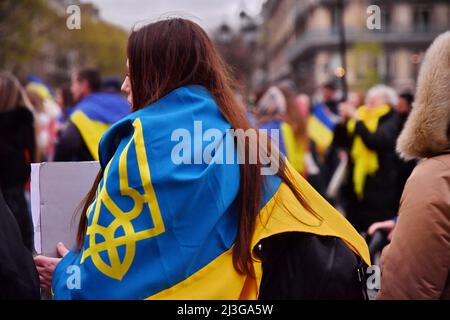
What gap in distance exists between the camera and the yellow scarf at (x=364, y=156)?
682 cm

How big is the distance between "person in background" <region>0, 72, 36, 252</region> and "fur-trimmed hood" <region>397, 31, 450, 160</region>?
3148mm

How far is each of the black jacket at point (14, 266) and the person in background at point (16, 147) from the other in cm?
288

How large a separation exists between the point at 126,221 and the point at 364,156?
4.90m

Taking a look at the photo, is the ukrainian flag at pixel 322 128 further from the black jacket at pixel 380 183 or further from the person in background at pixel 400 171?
the black jacket at pixel 380 183

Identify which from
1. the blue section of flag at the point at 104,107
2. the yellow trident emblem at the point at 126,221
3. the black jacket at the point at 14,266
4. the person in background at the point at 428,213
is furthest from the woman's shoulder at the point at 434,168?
the blue section of flag at the point at 104,107

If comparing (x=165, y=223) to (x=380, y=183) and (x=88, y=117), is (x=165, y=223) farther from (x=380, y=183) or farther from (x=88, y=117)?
(x=380, y=183)

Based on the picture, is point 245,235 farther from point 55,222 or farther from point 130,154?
point 55,222

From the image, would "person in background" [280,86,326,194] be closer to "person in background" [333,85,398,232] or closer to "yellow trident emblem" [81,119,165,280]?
"person in background" [333,85,398,232]

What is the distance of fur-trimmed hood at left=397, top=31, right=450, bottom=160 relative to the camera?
2672 millimetres

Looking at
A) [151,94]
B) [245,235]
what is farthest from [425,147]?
[151,94]

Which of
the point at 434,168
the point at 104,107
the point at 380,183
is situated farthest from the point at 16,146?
the point at 434,168

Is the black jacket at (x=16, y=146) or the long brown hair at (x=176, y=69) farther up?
the long brown hair at (x=176, y=69)

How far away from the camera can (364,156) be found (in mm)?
6867

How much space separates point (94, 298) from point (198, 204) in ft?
1.33
